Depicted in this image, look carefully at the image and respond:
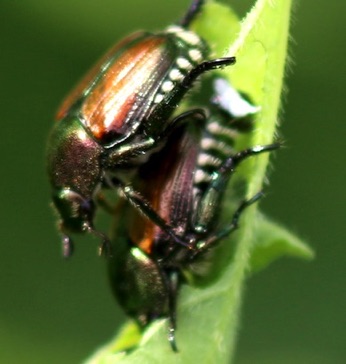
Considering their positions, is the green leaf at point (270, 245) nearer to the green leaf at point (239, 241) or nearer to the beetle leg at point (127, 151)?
the green leaf at point (239, 241)

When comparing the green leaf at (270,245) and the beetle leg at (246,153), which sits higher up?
the beetle leg at (246,153)

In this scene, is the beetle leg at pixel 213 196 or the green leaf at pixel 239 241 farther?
the beetle leg at pixel 213 196

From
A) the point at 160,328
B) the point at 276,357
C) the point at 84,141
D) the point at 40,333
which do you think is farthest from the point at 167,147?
the point at 40,333

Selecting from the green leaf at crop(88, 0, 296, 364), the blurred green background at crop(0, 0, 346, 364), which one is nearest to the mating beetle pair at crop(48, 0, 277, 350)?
the green leaf at crop(88, 0, 296, 364)

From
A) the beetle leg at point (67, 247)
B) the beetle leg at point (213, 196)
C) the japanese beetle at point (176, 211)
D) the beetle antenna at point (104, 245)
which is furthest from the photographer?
the beetle leg at point (67, 247)

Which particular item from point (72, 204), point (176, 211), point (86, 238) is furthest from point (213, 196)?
point (86, 238)

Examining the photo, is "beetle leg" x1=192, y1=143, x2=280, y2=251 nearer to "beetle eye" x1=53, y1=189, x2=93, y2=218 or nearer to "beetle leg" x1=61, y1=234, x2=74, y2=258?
"beetle eye" x1=53, y1=189, x2=93, y2=218

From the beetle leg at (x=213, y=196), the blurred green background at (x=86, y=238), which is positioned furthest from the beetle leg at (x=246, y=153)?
the blurred green background at (x=86, y=238)
